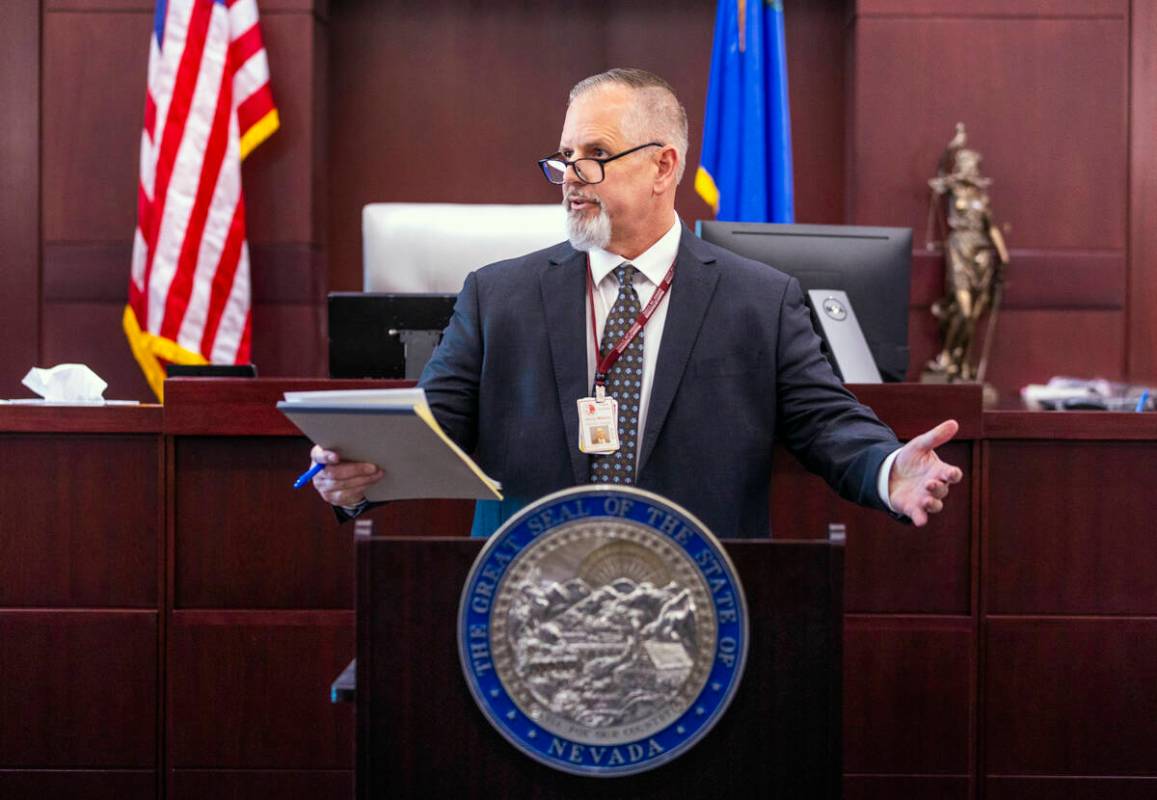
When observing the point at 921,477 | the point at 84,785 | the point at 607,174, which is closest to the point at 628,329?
the point at 607,174

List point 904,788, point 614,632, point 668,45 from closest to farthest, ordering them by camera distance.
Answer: point 614,632 < point 904,788 < point 668,45

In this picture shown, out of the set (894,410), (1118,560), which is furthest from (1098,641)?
(894,410)

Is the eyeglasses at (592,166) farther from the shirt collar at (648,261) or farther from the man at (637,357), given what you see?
the shirt collar at (648,261)

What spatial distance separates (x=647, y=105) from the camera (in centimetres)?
210

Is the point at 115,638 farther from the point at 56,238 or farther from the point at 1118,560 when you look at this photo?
the point at 56,238

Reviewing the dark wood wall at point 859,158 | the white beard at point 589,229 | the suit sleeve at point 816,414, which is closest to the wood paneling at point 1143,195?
the dark wood wall at point 859,158

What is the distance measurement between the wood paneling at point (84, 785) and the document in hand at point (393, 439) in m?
1.45

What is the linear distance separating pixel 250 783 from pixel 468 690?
1581 mm

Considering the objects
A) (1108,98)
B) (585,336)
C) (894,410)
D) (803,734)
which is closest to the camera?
(803,734)

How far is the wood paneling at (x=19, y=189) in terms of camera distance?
5.18 metres

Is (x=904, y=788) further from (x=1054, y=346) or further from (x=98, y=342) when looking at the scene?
(x=98, y=342)

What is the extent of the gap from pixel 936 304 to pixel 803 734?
13.3 feet

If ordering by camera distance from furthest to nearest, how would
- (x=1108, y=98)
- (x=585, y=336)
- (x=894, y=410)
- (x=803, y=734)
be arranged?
(x=1108, y=98)
(x=894, y=410)
(x=585, y=336)
(x=803, y=734)

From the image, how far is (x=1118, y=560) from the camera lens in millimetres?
2836
